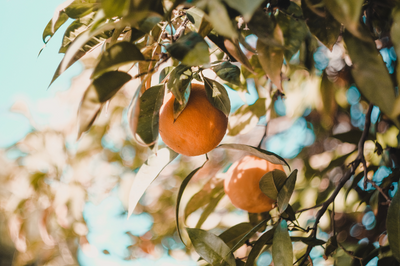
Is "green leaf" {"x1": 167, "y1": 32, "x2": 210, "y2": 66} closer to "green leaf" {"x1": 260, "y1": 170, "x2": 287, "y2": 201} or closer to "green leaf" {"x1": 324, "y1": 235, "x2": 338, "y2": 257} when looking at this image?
"green leaf" {"x1": 260, "y1": 170, "x2": 287, "y2": 201}

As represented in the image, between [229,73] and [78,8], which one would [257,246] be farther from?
[78,8]

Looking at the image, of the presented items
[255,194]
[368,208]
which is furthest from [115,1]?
[368,208]

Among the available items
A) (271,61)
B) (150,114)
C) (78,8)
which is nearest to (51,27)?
(78,8)

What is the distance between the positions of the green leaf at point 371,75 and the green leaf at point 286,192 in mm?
236

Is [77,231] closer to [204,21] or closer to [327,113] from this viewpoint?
[327,113]

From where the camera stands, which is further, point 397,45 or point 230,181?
point 230,181

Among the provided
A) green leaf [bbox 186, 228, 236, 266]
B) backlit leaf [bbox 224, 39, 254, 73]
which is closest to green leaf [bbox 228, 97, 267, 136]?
green leaf [bbox 186, 228, 236, 266]

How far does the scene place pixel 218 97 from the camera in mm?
514

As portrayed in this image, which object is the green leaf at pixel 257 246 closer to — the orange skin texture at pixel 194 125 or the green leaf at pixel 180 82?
the orange skin texture at pixel 194 125

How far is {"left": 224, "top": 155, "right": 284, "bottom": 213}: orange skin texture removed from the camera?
28.0 inches

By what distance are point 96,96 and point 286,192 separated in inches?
15.1

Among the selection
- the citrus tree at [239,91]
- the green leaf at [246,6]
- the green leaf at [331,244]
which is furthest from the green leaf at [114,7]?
the green leaf at [331,244]

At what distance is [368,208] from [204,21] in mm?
1076

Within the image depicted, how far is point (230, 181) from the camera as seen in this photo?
77cm
